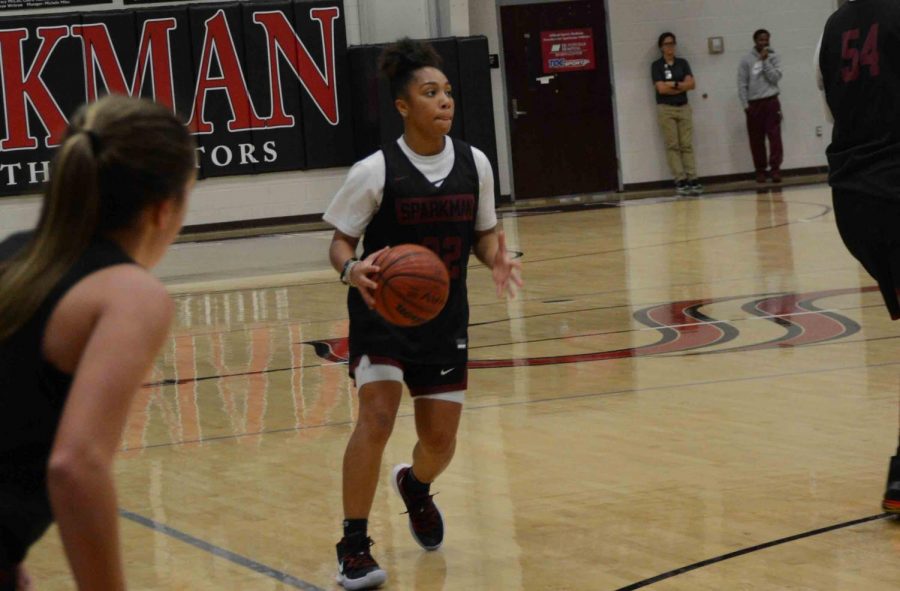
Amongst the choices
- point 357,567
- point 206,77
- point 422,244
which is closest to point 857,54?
point 422,244

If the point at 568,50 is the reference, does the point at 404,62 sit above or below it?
below

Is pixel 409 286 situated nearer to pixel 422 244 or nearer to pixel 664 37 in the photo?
pixel 422 244

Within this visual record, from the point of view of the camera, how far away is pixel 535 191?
1838cm

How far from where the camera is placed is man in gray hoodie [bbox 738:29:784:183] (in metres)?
17.9

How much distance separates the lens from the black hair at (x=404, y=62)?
167 inches

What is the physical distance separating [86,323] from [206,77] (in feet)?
51.4

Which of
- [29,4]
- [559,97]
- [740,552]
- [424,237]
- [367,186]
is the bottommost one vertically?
[740,552]

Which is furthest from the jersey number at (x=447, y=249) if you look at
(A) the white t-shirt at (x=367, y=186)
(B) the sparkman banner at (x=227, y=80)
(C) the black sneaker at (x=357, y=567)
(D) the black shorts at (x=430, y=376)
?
(B) the sparkman banner at (x=227, y=80)

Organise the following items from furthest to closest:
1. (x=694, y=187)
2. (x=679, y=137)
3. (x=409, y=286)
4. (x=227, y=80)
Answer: (x=679, y=137), (x=694, y=187), (x=227, y=80), (x=409, y=286)

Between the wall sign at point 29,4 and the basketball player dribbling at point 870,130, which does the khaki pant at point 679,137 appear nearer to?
the wall sign at point 29,4

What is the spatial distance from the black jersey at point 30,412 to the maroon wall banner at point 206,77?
48.6 ft

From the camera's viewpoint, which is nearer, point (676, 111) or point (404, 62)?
point (404, 62)

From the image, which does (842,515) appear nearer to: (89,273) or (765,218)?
(89,273)

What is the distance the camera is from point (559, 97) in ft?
60.3
